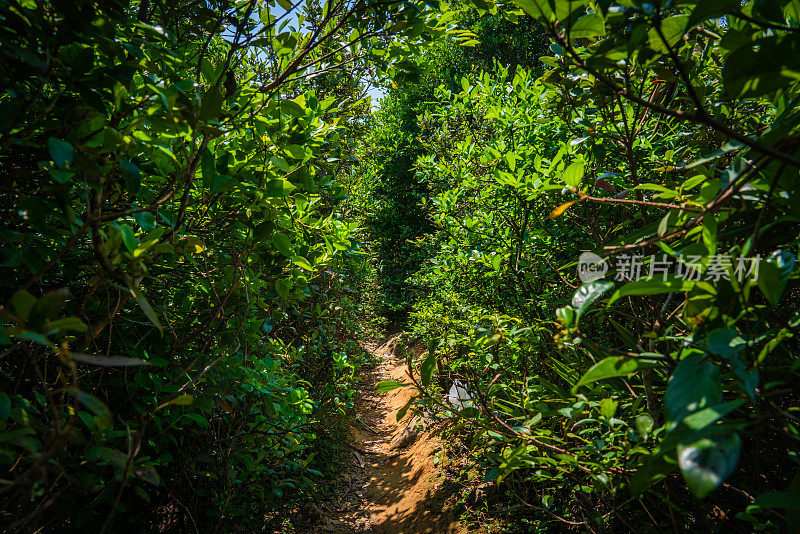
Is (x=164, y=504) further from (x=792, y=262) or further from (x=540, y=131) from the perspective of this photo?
(x=540, y=131)

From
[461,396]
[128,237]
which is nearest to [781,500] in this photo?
[128,237]

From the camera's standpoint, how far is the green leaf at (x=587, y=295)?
79 centimetres

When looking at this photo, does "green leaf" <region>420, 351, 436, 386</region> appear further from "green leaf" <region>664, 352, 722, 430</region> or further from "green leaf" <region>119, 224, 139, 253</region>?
"green leaf" <region>119, 224, 139, 253</region>

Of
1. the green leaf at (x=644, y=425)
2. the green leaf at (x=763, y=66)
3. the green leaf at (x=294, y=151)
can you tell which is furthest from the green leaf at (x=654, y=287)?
the green leaf at (x=294, y=151)

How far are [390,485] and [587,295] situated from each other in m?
3.85

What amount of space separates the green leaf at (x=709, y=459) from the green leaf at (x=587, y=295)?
289 millimetres

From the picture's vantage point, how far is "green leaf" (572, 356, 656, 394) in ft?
2.58

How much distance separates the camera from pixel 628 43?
2.93 feet

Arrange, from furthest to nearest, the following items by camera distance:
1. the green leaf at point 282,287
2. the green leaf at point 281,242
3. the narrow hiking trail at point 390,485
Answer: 1. the narrow hiking trail at point 390,485
2. the green leaf at point 282,287
3. the green leaf at point 281,242

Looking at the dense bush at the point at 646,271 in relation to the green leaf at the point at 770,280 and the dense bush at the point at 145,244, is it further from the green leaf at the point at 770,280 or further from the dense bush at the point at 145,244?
the dense bush at the point at 145,244

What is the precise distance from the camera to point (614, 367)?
801mm

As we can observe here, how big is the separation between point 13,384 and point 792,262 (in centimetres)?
227

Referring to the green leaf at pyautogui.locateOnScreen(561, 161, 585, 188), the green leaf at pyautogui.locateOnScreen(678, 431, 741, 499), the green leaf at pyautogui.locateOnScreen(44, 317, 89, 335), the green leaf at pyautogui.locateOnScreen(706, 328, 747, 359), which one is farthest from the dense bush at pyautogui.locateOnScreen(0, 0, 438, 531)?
the green leaf at pyautogui.locateOnScreen(706, 328, 747, 359)

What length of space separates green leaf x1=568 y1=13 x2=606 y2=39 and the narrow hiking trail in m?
3.05
